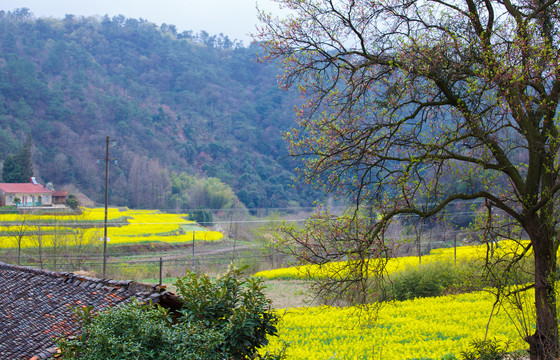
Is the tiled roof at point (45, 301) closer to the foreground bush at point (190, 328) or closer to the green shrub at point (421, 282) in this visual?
the foreground bush at point (190, 328)

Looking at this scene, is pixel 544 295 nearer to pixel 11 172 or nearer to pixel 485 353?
pixel 485 353

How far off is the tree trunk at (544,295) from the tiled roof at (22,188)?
40.4m

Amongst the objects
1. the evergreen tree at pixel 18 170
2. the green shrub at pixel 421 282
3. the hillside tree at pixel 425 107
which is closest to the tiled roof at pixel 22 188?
the evergreen tree at pixel 18 170

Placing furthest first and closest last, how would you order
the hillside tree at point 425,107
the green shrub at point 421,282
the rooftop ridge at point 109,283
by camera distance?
the green shrub at point 421,282 → the hillside tree at point 425,107 → the rooftop ridge at point 109,283

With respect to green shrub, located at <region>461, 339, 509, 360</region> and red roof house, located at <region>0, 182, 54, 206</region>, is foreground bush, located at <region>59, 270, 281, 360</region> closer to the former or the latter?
green shrub, located at <region>461, 339, 509, 360</region>

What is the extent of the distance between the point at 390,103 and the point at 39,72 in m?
69.1

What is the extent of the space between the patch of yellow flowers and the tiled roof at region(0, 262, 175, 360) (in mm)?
18013

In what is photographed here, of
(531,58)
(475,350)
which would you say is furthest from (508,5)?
(475,350)

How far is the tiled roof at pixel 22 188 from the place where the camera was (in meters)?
40.0

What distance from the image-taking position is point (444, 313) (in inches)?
575

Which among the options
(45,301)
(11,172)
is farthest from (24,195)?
(45,301)

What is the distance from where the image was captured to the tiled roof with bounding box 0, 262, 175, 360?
511 centimetres

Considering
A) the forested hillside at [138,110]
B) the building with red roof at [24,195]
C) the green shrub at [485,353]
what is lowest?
the green shrub at [485,353]

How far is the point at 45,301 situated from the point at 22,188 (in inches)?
1549
